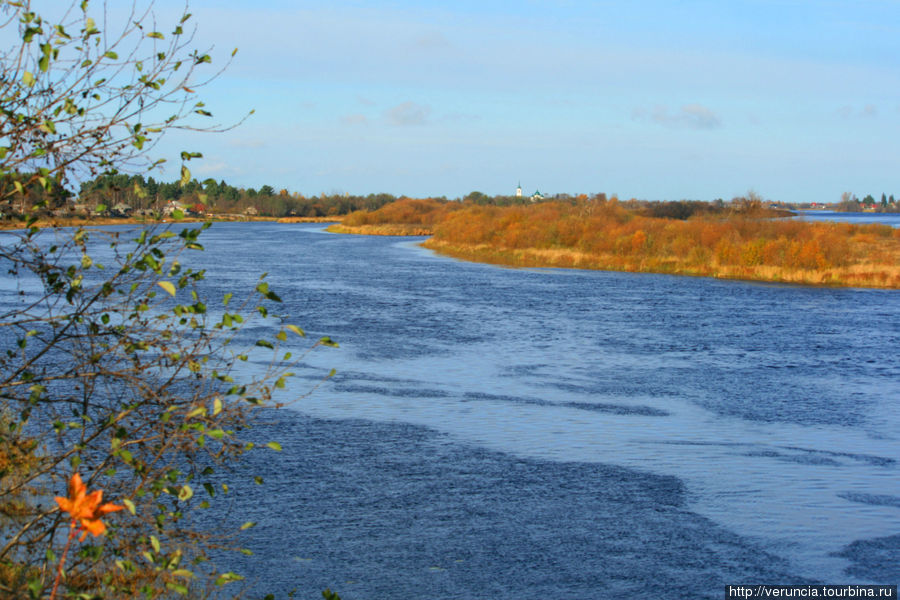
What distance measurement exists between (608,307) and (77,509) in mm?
30479

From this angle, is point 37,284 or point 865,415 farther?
point 37,284

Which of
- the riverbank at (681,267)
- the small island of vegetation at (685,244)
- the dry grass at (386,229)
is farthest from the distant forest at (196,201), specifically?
the dry grass at (386,229)

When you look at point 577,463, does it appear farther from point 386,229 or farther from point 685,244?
point 386,229

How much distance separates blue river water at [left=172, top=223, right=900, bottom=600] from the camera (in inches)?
355

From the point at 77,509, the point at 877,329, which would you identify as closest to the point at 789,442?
the point at 77,509

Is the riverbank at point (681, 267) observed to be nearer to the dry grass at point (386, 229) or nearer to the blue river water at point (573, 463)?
the blue river water at point (573, 463)

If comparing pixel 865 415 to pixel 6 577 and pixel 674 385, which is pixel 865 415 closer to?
pixel 674 385

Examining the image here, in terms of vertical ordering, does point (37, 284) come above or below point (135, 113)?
below

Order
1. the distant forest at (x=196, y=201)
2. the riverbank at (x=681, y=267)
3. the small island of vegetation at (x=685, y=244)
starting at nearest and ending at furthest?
the distant forest at (x=196, y=201), the riverbank at (x=681, y=267), the small island of vegetation at (x=685, y=244)

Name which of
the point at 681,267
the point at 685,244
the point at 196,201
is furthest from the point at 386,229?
the point at 196,201

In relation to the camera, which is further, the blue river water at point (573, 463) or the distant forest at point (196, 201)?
the blue river water at point (573, 463)

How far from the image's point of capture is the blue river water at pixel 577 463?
29.6 feet

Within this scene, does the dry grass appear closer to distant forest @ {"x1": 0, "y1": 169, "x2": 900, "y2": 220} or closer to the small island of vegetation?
distant forest @ {"x1": 0, "y1": 169, "x2": 900, "y2": 220}

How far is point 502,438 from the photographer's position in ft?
→ 45.2
